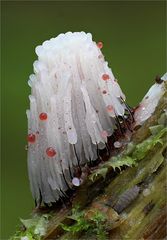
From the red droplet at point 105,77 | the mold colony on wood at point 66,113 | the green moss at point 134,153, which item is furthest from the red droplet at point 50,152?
the red droplet at point 105,77

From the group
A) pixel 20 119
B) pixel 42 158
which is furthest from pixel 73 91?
pixel 20 119

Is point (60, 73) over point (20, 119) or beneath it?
beneath

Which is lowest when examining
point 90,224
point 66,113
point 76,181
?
point 90,224

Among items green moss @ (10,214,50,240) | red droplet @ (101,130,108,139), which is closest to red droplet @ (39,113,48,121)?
red droplet @ (101,130,108,139)

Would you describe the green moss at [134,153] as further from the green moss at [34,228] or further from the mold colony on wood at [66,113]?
the green moss at [34,228]

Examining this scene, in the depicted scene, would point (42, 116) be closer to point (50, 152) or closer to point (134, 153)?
point (50, 152)

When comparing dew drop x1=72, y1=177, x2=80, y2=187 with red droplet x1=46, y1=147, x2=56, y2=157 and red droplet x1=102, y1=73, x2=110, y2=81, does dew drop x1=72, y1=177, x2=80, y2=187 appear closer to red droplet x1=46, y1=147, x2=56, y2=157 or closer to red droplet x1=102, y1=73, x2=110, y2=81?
red droplet x1=46, y1=147, x2=56, y2=157

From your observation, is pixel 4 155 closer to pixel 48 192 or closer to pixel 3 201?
pixel 3 201

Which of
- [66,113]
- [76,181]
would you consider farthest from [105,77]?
[76,181]
